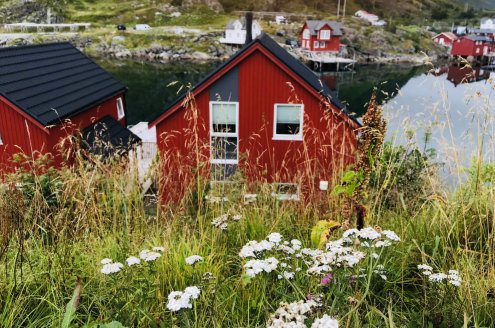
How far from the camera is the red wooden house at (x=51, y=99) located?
14.2 meters

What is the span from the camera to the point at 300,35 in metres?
86.0

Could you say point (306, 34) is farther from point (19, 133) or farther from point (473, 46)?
point (19, 133)

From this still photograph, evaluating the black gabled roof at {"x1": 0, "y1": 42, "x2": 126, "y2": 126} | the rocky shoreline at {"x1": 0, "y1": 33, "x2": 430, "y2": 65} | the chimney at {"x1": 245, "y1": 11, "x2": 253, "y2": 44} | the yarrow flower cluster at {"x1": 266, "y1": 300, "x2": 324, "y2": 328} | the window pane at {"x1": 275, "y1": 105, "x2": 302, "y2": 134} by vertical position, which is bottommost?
the rocky shoreline at {"x1": 0, "y1": 33, "x2": 430, "y2": 65}

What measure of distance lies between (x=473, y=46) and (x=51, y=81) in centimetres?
8888

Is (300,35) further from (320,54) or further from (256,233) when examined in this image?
(256,233)

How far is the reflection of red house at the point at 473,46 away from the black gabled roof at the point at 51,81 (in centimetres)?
8269

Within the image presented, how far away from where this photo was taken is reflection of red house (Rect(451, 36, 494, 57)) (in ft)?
274

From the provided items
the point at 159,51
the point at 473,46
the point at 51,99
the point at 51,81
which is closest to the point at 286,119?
the point at 51,99

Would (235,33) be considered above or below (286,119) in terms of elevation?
above

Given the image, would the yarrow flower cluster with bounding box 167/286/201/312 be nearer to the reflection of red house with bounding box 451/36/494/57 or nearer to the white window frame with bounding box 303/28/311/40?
the white window frame with bounding box 303/28/311/40

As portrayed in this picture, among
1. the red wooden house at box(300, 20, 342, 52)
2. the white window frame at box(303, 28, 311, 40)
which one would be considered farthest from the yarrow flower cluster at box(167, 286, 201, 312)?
the white window frame at box(303, 28, 311, 40)

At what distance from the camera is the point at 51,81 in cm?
1680

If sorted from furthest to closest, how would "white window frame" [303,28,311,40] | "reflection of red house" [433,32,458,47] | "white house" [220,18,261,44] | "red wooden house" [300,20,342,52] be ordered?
"reflection of red house" [433,32,458,47]
"white house" [220,18,261,44]
"white window frame" [303,28,311,40]
"red wooden house" [300,20,342,52]

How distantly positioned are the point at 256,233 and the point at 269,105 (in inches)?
448
